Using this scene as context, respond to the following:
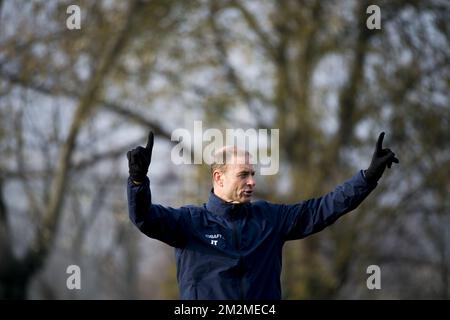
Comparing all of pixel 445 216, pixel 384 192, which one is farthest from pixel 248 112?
pixel 445 216

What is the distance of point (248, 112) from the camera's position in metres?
17.7

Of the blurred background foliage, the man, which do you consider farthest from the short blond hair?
the blurred background foliage

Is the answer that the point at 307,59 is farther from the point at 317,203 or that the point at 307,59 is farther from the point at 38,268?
the point at 317,203

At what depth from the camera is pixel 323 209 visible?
16.1 ft

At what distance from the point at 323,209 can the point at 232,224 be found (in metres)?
0.49

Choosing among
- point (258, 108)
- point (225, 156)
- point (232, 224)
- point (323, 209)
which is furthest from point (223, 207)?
point (258, 108)

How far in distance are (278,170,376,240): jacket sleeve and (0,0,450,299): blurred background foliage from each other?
36.3 feet

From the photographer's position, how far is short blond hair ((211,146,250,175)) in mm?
4988

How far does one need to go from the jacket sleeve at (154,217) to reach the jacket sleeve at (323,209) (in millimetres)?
550

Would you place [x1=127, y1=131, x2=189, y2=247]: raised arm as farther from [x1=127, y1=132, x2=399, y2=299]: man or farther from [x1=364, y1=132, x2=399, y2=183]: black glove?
[x1=364, y1=132, x2=399, y2=183]: black glove

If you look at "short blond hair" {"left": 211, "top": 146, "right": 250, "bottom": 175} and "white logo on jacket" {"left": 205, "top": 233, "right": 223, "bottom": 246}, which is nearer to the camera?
"white logo on jacket" {"left": 205, "top": 233, "right": 223, "bottom": 246}

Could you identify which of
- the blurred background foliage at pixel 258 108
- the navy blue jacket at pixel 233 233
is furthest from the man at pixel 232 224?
the blurred background foliage at pixel 258 108

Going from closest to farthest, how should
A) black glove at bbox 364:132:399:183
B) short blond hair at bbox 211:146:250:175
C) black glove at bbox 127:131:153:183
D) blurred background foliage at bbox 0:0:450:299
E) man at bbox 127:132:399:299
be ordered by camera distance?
black glove at bbox 127:131:153:183 → man at bbox 127:132:399:299 → black glove at bbox 364:132:399:183 → short blond hair at bbox 211:146:250:175 → blurred background foliage at bbox 0:0:450:299

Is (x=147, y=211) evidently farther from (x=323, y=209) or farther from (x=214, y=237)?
(x=323, y=209)
